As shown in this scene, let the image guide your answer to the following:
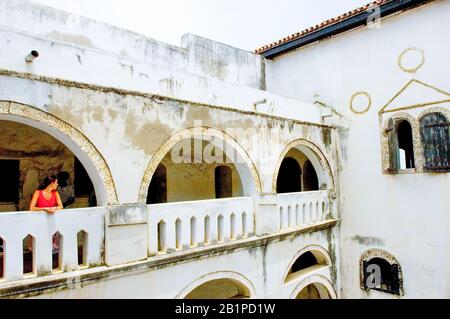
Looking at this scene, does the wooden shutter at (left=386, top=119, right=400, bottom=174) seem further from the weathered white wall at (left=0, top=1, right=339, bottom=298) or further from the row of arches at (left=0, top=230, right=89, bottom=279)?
the row of arches at (left=0, top=230, right=89, bottom=279)

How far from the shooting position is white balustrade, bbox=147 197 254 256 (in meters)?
5.45

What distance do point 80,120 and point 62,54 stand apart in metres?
1.32

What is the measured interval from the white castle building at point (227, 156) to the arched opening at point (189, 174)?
5 cm

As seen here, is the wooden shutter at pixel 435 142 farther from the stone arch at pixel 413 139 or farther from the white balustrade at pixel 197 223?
the white balustrade at pixel 197 223

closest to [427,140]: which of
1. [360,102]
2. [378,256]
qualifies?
[360,102]

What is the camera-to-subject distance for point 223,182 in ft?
34.6

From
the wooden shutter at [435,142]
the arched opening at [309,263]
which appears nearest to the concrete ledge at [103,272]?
the arched opening at [309,263]

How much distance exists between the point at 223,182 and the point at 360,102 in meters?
4.85

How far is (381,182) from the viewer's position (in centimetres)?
905

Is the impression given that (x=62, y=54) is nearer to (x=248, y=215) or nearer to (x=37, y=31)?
(x=37, y=31)

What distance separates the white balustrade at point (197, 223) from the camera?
17.9 feet

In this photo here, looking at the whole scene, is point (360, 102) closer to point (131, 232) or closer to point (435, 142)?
point (435, 142)

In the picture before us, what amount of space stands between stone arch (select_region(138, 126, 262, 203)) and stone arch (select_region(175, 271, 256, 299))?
5.78ft

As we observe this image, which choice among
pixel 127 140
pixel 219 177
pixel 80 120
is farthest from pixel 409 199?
pixel 80 120
